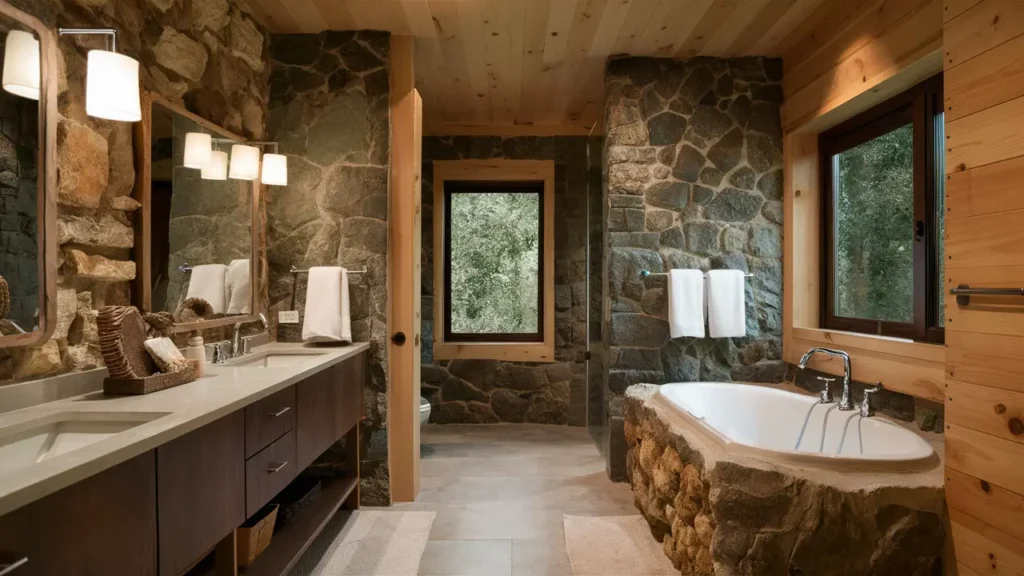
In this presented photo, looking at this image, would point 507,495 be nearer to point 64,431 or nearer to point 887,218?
point 64,431

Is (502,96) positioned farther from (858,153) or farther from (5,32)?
(5,32)

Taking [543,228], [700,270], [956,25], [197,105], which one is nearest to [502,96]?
[543,228]

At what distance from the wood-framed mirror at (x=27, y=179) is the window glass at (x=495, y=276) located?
128 inches

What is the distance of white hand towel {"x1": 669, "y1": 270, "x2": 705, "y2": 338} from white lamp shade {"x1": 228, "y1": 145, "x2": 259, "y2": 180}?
218 cm

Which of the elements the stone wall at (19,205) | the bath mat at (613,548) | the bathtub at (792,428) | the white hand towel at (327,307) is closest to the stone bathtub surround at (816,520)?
the bathtub at (792,428)

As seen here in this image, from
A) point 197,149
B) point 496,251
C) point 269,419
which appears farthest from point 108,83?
point 496,251

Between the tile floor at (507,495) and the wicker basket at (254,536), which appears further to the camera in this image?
the tile floor at (507,495)

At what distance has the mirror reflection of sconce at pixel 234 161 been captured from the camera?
2.25 m

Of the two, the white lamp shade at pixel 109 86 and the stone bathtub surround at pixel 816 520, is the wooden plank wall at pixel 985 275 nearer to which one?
the stone bathtub surround at pixel 816 520

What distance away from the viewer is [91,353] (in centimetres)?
168

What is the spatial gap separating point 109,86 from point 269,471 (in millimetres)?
1196

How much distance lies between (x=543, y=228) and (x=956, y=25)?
3.19 metres

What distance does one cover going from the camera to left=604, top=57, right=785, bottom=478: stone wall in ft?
10.5

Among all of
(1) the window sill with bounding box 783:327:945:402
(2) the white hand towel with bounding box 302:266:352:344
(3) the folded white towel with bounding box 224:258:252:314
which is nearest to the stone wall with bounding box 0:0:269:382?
(3) the folded white towel with bounding box 224:258:252:314
